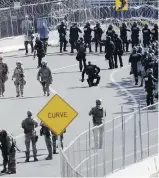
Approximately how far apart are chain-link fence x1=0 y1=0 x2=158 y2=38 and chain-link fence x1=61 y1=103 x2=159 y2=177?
27116 millimetres

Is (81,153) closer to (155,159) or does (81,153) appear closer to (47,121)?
(47,121)

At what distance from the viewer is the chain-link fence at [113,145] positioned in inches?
920

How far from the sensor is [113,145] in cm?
2566

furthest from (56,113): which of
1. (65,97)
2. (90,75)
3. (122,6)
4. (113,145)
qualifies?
(122,6)

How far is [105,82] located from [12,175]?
16017mm

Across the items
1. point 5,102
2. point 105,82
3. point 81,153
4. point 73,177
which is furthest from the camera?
point 105,82

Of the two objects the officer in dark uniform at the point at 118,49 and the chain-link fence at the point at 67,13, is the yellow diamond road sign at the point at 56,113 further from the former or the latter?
the chain-link fence at the point at 67,13

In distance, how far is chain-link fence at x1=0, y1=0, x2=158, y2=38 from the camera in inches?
2157

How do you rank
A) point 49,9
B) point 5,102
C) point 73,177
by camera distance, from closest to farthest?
point 73,177 < point 5,102 < point 49,9

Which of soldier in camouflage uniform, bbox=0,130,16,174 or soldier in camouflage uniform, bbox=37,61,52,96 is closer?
soldier in camouflage uniform, bbox=0,130,16,174

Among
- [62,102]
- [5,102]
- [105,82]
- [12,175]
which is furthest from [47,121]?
[105,82]

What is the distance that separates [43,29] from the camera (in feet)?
169

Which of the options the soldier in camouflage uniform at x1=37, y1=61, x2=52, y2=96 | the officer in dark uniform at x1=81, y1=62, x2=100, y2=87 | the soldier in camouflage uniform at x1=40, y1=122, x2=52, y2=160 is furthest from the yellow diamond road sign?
the officer in dark uniform at x1=81, y1=62, x2=100, y2=87

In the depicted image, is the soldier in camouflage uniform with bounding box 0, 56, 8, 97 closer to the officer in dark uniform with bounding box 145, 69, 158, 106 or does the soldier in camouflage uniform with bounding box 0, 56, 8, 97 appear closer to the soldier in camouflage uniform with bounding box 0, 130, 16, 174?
the officer in dark uniform with bounding box 145, 69, 158, 106
